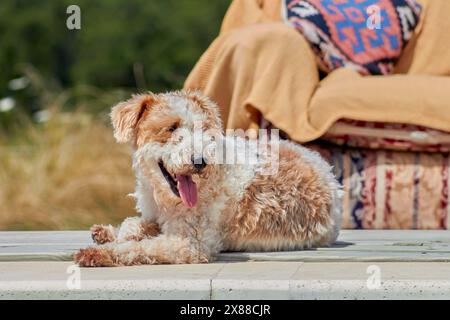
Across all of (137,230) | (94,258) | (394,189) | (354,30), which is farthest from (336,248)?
(354,30)

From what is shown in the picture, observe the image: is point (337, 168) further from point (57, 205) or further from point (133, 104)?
point (57, 205)

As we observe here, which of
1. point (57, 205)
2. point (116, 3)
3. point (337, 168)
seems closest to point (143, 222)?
point (337, 168)

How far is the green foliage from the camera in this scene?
17.6 metres

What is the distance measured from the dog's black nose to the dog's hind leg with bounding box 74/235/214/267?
309 millimetres

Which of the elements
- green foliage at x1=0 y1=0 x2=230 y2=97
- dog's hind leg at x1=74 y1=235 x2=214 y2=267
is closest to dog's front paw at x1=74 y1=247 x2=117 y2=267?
dog's hind leg at x1=74 y1=235 x2=214 y2=267

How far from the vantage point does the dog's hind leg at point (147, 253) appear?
12.1 ft

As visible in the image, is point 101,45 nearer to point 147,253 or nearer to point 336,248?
point 336,248

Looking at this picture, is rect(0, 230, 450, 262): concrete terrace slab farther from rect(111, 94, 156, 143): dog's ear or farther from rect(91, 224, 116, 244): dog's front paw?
rect(111, 94, 156, 143): dog's ear

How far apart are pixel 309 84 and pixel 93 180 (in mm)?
2116

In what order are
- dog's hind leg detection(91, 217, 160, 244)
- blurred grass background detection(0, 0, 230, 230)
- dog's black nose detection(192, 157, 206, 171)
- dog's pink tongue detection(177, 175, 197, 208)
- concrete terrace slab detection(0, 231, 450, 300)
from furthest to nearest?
blurred grass background detection(0, 0, 230, 230)
dog's hind leg detection(91, 217, 160, 244)
dog's pink tongue detection(177, 175, 197, 208)
dog's black nose detection(192, 157, 206, 171)
concrete terrace slab detection(0, 231, 450, 300)

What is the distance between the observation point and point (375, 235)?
478cm

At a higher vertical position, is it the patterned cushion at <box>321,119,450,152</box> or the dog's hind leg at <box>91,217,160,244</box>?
the patterned cushion at <box>321,119,450,152</box>

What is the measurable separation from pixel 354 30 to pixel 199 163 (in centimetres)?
244
